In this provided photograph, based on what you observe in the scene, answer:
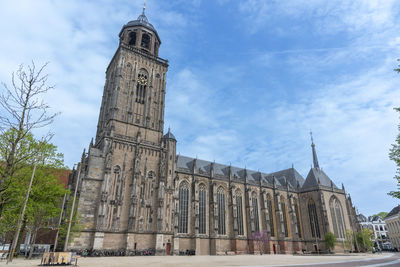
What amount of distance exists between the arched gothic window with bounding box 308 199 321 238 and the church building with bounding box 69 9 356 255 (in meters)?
0.21

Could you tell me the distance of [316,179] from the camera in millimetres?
58031

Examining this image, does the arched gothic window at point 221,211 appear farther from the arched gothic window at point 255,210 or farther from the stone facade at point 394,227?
the stone facade at point 394,227

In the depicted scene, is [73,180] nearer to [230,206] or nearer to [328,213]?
[230,206]

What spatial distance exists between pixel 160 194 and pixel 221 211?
15.4 metres

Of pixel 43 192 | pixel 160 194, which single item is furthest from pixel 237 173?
pixel 43 192

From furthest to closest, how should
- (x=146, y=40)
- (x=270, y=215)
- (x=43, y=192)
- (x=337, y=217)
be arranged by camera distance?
(x=337, y=217) < (x=270, y=215) < (x=146, y=40) < (x=43, y=192)

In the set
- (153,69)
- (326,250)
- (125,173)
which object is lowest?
(326,250)

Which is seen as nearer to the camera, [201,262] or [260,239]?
[201,262]

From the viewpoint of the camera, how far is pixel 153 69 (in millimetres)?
45156

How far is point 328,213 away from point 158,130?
41.8m

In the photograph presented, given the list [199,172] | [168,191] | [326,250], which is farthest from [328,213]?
[168,191]

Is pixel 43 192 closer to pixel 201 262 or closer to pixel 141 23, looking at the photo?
pixel 201 262

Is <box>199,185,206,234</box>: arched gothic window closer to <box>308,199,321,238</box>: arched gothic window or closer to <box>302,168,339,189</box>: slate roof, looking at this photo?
<box>308,199,321,238</box>: arched gothic window

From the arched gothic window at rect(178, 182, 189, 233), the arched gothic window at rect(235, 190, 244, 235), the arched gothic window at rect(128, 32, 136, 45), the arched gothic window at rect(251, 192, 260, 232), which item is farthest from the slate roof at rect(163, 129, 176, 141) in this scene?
the arched gothic window at rect(251, 192, 260, 232)
